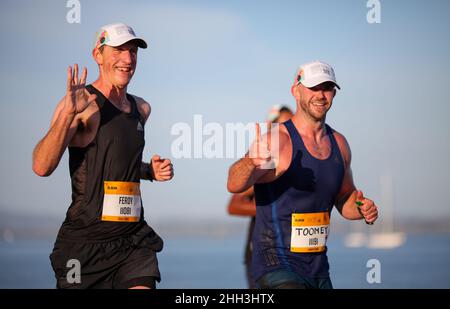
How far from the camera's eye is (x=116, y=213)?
586cm

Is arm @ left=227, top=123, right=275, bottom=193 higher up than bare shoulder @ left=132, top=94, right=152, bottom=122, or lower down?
lower down

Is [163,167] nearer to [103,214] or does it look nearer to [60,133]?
[103,214]

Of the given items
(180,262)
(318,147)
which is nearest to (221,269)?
(180,262)

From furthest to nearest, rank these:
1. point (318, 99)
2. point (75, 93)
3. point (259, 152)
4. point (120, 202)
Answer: point (318, 99)
point (120, 202)
point (75, 93)
point (259, 152)

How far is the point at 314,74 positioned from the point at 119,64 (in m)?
1.30

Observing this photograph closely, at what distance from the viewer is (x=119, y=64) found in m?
6.10

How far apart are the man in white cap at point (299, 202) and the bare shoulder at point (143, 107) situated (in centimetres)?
90

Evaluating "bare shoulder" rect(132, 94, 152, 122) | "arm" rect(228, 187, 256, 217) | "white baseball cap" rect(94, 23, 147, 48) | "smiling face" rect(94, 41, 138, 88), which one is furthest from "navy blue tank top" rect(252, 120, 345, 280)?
"arm" rect(228, 187, 256, 217)

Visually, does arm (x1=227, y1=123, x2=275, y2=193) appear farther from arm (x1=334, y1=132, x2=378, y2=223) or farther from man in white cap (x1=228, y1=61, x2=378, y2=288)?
arm (x1=334, y1=132, x2=378, y2=223)

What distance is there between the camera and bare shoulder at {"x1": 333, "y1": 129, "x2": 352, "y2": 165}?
20.9 feet

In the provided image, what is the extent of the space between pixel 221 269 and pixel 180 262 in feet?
7.94

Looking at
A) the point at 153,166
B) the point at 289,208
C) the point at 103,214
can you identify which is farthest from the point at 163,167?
the point at 289,208

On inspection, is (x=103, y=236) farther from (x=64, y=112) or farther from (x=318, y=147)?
(x=318, y=147)

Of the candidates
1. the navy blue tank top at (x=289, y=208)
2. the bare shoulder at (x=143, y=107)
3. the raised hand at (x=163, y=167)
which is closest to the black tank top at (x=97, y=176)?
the raised hand at (x=163, y=167)
